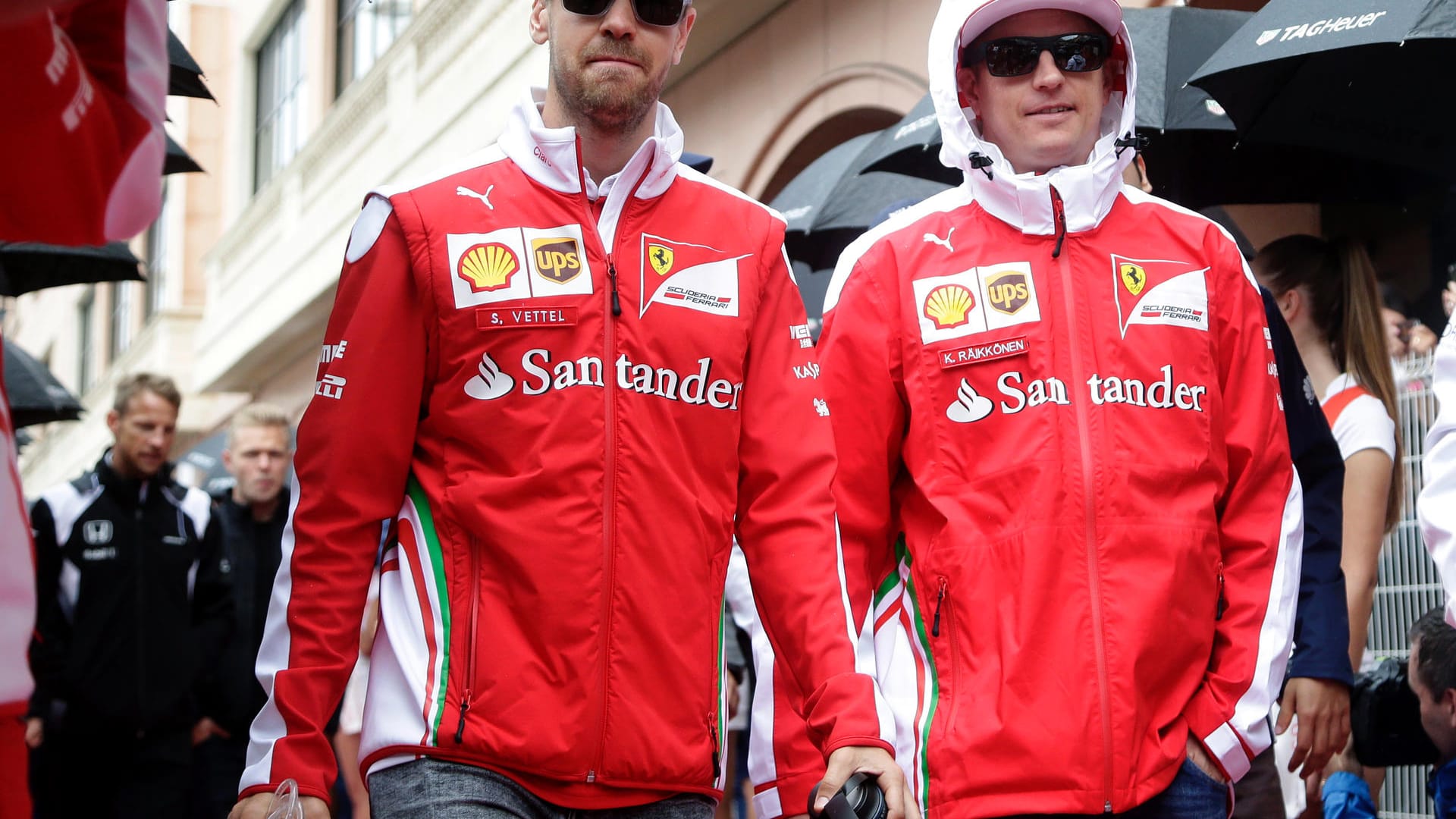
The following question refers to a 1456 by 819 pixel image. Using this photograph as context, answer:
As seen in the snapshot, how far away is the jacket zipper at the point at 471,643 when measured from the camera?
3498 mm

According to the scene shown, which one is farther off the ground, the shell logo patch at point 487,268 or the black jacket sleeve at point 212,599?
the shell logo patch at point 487,268

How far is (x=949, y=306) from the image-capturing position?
424cm

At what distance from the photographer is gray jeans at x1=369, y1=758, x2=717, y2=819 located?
11.2 ft

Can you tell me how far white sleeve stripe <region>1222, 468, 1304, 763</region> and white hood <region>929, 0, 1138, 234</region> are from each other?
0.75m

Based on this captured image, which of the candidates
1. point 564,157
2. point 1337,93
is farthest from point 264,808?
point 1337,93

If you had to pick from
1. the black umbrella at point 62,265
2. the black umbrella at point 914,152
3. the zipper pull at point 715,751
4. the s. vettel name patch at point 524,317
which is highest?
the black umbrella at point 914,152

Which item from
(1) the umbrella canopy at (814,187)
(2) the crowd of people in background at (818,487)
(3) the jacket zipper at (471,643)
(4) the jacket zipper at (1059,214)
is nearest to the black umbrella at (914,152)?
(1) the umbrella canopy at (814,187)

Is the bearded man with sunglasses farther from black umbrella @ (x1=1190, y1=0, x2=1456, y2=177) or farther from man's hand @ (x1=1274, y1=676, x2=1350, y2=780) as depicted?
black umbrella @ (x1=1190, y1=0, x2=1456, y2=177)

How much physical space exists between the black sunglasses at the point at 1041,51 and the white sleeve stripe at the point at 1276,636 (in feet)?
3.44

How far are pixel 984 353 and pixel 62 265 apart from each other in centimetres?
550

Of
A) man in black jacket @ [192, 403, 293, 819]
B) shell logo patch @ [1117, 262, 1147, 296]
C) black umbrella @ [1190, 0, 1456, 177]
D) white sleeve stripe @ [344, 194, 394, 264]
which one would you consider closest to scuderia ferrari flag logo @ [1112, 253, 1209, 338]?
shell logo patch @ [1117, 262, 1147, 296]

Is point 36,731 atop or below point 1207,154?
below

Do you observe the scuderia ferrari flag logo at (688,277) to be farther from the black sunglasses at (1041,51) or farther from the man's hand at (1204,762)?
the man's hand at (1204,762)

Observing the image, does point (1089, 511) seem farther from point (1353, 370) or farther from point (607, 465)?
point (1353, 370)
